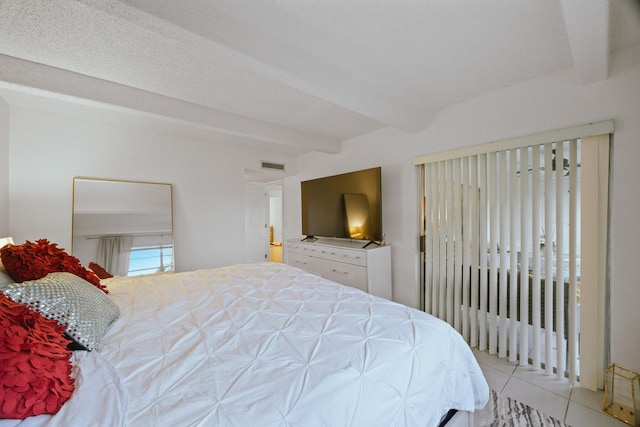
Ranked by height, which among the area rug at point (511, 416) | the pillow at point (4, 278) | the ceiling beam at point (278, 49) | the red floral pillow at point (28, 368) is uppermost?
the ceiling beam at point (278, 49)

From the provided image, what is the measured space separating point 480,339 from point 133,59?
3.66 m

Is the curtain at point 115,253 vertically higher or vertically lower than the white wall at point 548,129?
lower

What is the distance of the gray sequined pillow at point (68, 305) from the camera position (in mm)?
1021

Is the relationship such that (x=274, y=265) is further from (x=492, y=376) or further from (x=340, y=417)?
(x=492, y=376)

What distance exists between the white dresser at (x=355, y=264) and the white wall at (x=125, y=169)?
1.35 m

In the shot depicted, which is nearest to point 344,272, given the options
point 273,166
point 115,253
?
point 273,166

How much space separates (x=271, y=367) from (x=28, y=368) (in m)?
0.69

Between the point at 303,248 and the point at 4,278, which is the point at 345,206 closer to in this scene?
the point at 303,248

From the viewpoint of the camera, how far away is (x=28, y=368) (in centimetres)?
71

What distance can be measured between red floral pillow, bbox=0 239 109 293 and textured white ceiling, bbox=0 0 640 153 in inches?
47.5

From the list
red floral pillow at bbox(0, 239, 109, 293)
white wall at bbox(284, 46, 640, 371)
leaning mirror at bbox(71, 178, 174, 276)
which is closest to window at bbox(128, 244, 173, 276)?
leaning mirror at bbox(71, 178, 174, 276)

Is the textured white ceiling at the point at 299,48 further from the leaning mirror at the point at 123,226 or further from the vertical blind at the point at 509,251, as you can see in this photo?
the leaning mirror at the point at 123,226

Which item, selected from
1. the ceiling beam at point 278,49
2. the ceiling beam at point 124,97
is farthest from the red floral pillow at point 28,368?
the ceiling beam at point 124,97

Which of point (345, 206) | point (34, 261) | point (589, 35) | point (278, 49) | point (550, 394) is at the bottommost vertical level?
point (550, 394)
